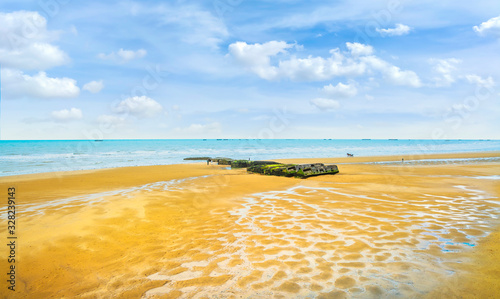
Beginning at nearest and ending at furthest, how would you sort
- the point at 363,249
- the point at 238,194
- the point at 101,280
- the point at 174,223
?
the point at 101,280 < the point at 363,249 < the point at 174,223 < the point at 238,194

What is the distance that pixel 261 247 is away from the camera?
5953mm

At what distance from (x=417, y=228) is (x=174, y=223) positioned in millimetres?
7184

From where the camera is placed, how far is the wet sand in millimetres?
4340

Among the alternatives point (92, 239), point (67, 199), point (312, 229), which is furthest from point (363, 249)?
point (67, 199)

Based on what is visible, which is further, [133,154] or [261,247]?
[133,154]

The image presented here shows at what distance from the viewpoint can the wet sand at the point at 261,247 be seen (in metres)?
4.34

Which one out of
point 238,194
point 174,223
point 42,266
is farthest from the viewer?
point 238,194

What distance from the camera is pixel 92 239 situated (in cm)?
668

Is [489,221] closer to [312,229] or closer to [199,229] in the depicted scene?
[312,229]

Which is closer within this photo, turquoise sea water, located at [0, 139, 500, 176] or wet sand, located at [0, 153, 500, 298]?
wet sand, located at [0, 153, 500, 298]

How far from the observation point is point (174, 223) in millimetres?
7973

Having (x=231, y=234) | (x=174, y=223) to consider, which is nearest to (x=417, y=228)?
(x=231, y=234)

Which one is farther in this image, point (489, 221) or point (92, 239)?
point (489, 221)

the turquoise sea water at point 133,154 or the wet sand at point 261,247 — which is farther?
the turquoise sea water at point 133,154
